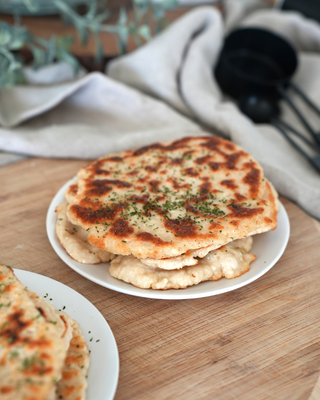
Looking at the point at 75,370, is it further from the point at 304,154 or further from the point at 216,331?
the point at 304,154

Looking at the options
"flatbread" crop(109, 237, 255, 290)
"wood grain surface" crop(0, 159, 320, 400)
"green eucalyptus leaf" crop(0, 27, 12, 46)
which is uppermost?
"green eucalyptus leaf" crop(0, 27, 12, 46)

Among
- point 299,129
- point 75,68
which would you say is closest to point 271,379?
point 299,129

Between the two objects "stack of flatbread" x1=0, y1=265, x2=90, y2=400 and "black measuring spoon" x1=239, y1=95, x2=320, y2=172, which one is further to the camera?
"black measuring spoon" x1=239, y1=95, x2=320, y2=172

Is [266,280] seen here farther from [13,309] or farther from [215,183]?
[13,309]

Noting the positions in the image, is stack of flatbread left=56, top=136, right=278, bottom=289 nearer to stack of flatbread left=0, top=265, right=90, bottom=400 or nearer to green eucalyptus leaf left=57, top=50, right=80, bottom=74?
stack of flatbread left=0, top=265, right=90, bottom=400

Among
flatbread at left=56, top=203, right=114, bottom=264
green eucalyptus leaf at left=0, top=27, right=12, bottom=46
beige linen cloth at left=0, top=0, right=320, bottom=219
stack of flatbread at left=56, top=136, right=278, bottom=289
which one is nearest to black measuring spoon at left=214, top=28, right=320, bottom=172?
beige linen cloth at left=0, top=0, right=320, bottom=219

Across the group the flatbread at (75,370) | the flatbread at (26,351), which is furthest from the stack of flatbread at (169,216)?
the flatbread at (26,351)
